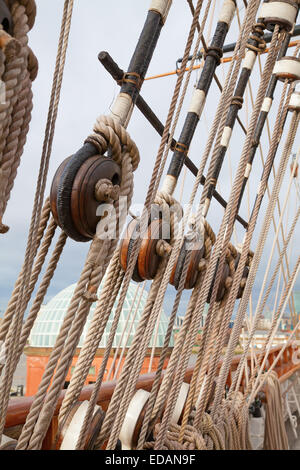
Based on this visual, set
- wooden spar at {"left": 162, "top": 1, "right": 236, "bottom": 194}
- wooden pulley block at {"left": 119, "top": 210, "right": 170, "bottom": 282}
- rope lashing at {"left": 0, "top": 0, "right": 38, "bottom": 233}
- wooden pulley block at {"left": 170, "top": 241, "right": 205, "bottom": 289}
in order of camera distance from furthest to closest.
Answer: wooden spar at {"left": 162, "top": 1, "right": 236, "bottom": 194} < wooden pulley block at {"left": 170, "top": 241, "right": 205, "bottom": 289} < wooden pulley block at {"left": 119, "top": 210, "right": 170, "bottom": 282} < rope lashing at {"left": 0, "top": 0, "right": 38, "bottom": 233}

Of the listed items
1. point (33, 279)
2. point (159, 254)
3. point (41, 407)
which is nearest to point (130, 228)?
point (159, 254)

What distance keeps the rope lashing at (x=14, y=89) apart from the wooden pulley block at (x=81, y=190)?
127 mm

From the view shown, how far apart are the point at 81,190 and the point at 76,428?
427mm

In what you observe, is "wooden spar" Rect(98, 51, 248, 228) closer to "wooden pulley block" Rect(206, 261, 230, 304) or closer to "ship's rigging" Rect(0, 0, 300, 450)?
"ship's rigging" Rect(0, 0, 300, 450)

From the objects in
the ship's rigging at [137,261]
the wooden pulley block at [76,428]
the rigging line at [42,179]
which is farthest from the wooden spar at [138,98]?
the wooden pulley block at [76,428]

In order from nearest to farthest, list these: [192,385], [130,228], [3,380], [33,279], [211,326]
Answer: [3,380]
[33,279]
[130,228]
[192,385]
[211,326]

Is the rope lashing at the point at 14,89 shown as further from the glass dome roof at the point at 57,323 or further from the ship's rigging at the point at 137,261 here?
the glass dome roof at the point at 57,323

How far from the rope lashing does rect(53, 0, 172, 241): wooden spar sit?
127mm

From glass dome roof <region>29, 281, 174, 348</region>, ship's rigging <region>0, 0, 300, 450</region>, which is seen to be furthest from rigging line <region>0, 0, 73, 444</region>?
glass dome roof <region>29, 281, 174, 348</region>

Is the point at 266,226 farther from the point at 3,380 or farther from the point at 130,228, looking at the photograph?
the point at 3,380

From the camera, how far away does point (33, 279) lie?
2.37ft

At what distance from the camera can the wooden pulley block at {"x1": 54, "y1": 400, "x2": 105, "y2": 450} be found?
2.40 ft

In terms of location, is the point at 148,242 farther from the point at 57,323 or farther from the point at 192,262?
the point at 57,323
